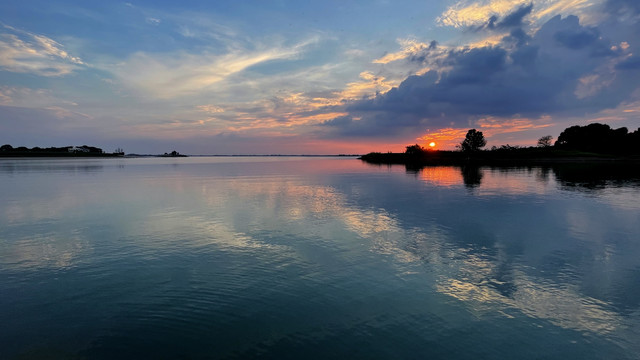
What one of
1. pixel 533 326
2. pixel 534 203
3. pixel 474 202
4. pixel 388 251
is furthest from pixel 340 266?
pixel 534 203

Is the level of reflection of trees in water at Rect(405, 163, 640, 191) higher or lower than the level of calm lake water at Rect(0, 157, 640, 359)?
higher

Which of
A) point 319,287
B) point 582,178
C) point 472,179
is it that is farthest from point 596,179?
point 319,287

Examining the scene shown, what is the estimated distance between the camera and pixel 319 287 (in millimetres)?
17016

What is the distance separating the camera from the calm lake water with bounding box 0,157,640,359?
39.5 feet

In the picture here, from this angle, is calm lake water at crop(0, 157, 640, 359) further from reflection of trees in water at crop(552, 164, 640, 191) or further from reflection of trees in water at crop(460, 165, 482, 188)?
reflection of trees in water at crop(552, 164, 640, 191)

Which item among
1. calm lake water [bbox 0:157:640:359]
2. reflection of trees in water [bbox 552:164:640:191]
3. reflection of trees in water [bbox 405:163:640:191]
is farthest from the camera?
reflection of trees in water [bbox 405:163:640:191]

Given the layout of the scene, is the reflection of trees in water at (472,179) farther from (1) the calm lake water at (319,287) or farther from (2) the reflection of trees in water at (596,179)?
(1) the calm lake water at (319,287)

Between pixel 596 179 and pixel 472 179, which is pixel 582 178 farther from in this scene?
pixel 472 179

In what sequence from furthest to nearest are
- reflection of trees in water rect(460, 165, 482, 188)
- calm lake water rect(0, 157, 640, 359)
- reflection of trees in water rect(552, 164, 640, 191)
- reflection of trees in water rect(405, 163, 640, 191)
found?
reflection of trees in water rect(460, 165, 482, 188) < reflection of trees in water rect(405, 163, 640, 191) < reflection of trees in water rect(552, 164, 640, 191) < calm lake water rect(0, 157, 640, 359)

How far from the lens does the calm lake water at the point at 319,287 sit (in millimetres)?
12031

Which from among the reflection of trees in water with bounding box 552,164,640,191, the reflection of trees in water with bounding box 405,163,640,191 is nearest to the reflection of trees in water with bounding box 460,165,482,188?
the reflection of trees in water with bounding box 405,163,640,191

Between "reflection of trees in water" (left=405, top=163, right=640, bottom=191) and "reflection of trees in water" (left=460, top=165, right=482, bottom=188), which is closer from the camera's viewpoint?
"reflection of trees in water" (left=405, top=163, right=640, bottom=191)

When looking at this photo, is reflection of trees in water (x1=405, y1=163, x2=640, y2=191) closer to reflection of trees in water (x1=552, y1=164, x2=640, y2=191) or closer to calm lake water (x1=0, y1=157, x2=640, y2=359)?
reflection of trees in water (x1=552, y1=164, x2=640, y2=191)

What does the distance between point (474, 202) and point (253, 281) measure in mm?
37435
